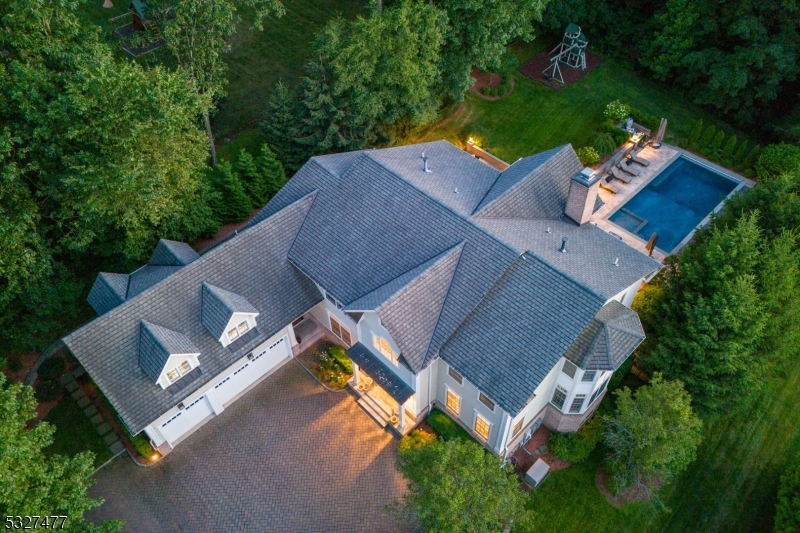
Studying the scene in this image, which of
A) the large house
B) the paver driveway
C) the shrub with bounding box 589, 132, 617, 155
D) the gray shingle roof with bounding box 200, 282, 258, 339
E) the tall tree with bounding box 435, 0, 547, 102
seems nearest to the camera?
the large house

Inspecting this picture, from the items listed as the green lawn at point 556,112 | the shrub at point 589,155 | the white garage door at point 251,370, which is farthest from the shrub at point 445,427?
the shrub at point 589,155

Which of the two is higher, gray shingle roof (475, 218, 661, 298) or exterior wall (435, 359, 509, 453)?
gray shingle roof (475, 218, 661, 298)

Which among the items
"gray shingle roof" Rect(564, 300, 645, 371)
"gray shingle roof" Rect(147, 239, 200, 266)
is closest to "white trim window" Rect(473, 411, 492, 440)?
"gray shingle roof" Rect(564, 300, 645, 371)

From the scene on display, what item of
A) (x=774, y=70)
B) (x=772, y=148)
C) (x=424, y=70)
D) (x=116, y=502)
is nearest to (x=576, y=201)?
(x=424, y=70)

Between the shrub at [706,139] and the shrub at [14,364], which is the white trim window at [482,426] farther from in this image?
the shrub at [706,139]

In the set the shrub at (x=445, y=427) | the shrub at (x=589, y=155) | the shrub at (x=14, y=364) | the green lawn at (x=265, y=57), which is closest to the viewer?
the shrub at (x=445, y=427)

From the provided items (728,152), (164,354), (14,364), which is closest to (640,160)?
(728,152)

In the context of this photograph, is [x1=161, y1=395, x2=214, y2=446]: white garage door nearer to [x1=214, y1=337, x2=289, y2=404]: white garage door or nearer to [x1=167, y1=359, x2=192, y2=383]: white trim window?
[x1=214, y1=337, x2=289, y2=404]: white garage door
